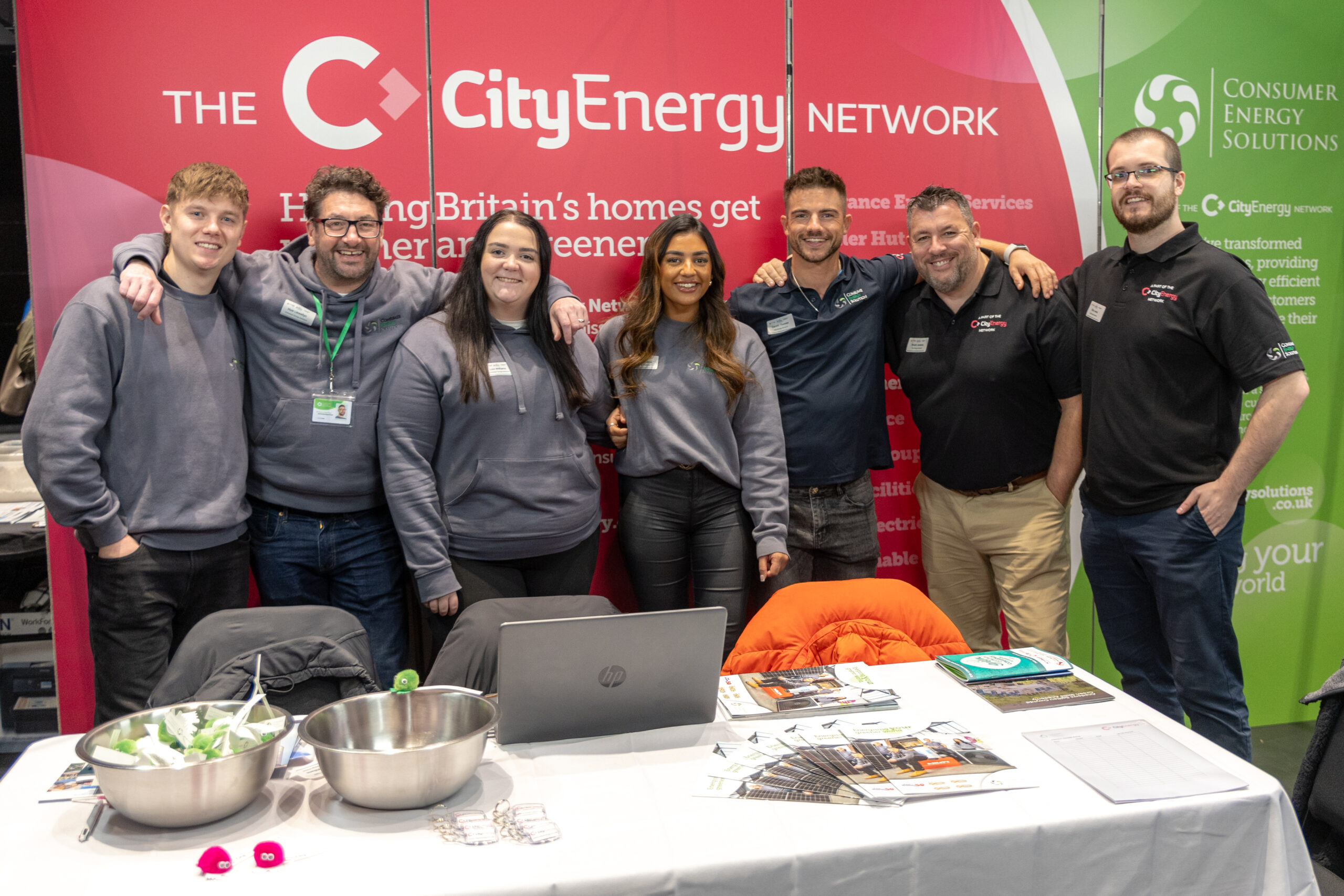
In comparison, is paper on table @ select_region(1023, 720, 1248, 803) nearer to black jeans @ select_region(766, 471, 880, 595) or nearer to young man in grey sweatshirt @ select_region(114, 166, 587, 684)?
black jeans @ select_region(766, 471, 880, 595)

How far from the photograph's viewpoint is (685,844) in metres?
1.40

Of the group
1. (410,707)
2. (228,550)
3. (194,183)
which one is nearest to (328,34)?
(194,183)

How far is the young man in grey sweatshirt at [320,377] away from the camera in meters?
2.85

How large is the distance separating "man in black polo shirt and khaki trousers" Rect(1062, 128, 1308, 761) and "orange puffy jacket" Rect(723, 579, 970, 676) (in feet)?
3.15

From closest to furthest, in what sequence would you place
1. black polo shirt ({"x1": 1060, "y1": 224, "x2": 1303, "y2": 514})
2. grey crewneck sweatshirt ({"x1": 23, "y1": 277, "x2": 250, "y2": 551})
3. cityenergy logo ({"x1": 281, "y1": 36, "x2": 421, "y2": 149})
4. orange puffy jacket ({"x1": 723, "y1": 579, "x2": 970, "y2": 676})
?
orange puffy jacket ({"x1": 723, "y1": 579, "x2": 970, "y2": 676}) < grey crewneck sweatshirt ({"x1": 23, "y1": 277, "x2": 250, "y2": 551}) < black polo shirt ({"x1": 1060, "y1": 224, "x2": 1303, "y2": 514}) < cityenergy logo ({"x1": 281, "y1": 36, "x2": 421, "y2": 149})

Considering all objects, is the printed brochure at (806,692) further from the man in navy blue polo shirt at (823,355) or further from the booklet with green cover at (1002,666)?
the man in navy blue polo shirt at (823,355)

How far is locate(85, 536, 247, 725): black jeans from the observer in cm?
263

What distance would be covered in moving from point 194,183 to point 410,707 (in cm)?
178

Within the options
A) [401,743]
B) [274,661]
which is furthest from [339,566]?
[401,743]

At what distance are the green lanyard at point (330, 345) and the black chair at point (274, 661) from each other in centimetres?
93

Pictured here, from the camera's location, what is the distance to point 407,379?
9.22ft

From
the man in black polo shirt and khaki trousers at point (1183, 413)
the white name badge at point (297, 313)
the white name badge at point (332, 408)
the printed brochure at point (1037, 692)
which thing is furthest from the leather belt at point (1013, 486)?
the white name badge at point (297, 313)

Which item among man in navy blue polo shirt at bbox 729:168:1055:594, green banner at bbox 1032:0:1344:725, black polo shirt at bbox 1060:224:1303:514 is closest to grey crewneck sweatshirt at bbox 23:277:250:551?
man in navy blue polo shirt at bbox 729:168:1055:594

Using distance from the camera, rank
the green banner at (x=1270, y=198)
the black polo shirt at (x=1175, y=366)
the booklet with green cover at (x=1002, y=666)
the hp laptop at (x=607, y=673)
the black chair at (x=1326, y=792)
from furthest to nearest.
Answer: the green banner at (x=1270, y=198) < the black polo shirt at (x=1175, y=366) < the booklet with green cover at (x=1002, y=666) < the black chair at (x=1326, y=792) < the hp laptop at (x=607, y=673)
